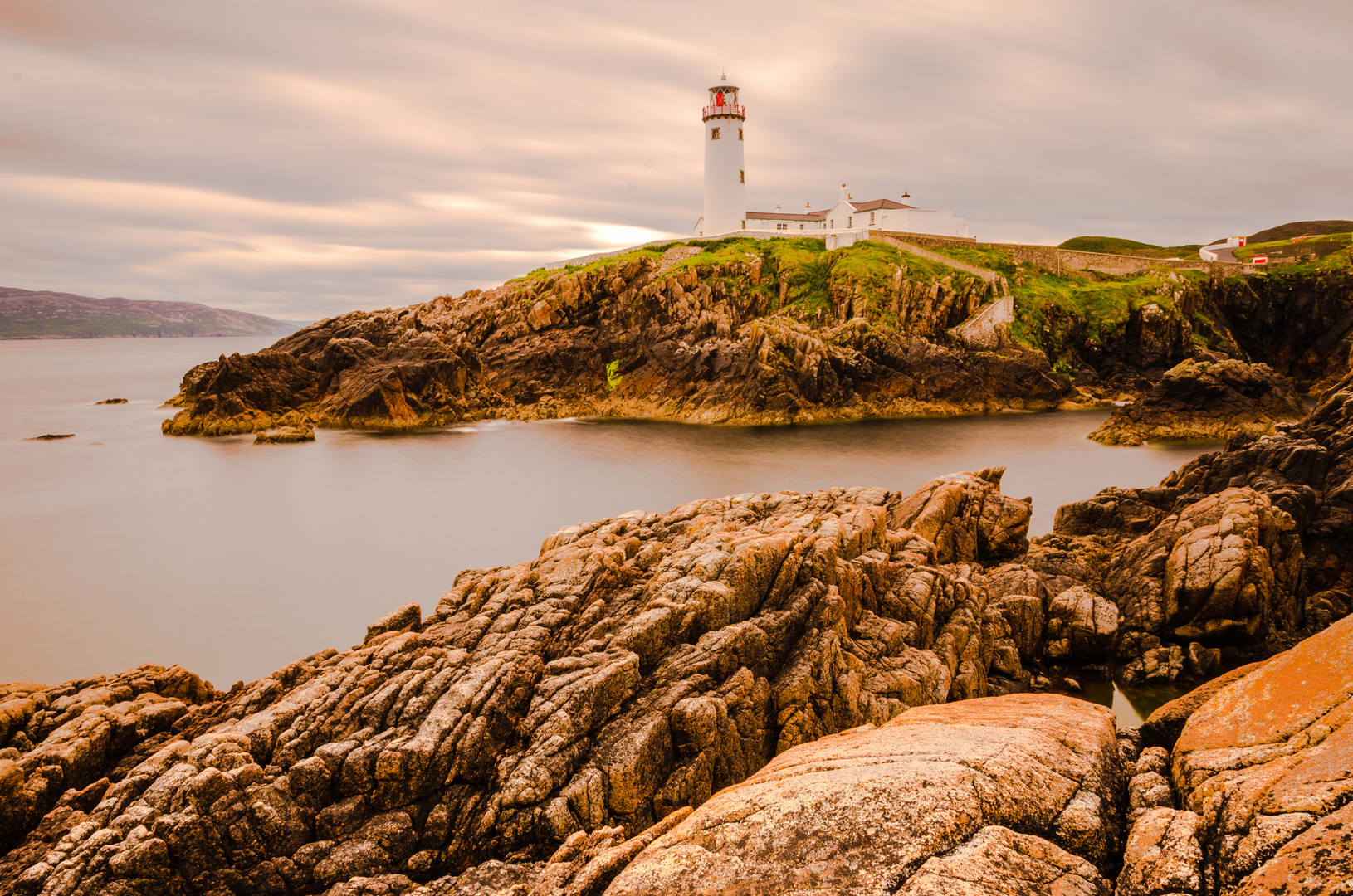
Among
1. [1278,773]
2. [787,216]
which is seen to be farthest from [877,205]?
[1278,773]

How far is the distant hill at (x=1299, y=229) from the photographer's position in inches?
4505

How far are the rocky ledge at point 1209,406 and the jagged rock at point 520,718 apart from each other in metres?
37.7

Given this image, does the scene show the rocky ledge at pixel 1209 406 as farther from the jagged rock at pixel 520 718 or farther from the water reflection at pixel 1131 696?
the jagged rock at pixel 520 718

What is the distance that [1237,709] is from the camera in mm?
7688

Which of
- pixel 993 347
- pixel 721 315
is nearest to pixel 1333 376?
pixel 993 347

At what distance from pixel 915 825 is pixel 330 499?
37491 mm

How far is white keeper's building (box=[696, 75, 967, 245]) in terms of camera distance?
79312mm

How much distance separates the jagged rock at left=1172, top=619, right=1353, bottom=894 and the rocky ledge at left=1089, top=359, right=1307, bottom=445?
4365cm

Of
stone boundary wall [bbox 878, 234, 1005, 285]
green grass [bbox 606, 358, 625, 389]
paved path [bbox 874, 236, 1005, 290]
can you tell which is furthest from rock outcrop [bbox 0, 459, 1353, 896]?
paved path [bbox 874, 236, 1005, 290]

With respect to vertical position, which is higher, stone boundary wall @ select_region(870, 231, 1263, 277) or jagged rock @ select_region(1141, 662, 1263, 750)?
stone boundary wall @ select_region(870, 231, 1263, 277)

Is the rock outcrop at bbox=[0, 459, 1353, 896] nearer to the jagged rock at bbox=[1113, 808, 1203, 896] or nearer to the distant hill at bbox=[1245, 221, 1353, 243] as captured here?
the jagged rock at bbox=[1113, 808, 1203, 896]

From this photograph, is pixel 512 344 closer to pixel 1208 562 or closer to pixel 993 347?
pixel 993 347

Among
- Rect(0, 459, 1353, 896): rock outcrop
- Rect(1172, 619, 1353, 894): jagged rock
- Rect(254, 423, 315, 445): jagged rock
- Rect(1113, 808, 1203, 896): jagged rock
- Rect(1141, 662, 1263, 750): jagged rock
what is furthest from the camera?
Rect(254, 423, 315, 445): jagged rock

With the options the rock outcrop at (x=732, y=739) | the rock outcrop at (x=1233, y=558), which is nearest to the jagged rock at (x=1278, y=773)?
the rock outcrop at (x=732, y=739)
